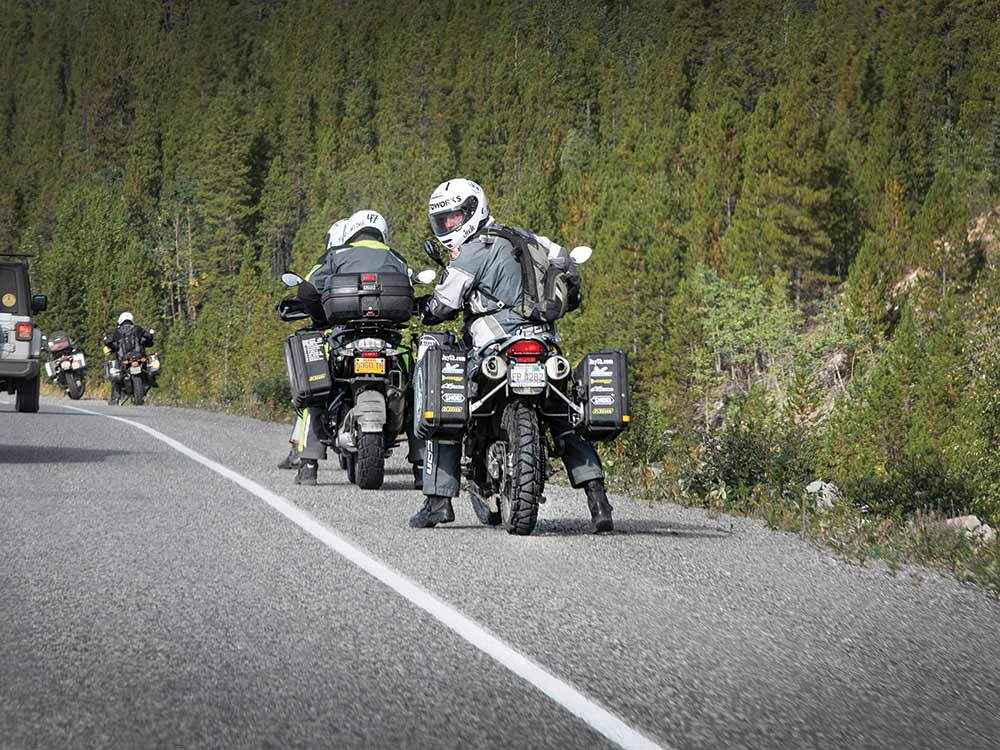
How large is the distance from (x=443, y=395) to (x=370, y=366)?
301cm

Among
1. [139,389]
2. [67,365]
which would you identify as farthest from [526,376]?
[67,365]

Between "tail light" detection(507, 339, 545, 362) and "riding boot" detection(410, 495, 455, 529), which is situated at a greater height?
"tail light" detection(507, 339, 545, 362)

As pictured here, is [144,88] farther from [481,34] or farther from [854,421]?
[854,421]

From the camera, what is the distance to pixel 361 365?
11117 millimetres

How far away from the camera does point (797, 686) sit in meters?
4.75

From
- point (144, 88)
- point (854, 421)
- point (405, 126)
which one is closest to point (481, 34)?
point (405, 126)

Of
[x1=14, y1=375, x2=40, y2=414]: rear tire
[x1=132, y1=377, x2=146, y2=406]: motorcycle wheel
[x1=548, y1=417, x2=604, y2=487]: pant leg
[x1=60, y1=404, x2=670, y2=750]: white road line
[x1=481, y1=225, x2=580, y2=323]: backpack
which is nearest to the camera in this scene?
[x1=60, y1=404, x2=670, y2=750]: white road line

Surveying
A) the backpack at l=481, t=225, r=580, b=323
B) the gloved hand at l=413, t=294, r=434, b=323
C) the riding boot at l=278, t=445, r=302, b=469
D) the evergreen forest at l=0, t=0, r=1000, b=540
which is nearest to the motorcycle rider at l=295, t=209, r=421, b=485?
the gloved hand at l=413, t=294, r=434, b=323

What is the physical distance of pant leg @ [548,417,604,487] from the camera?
8398mm

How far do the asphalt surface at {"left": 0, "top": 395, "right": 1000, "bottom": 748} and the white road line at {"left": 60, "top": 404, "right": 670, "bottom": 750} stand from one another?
4cm

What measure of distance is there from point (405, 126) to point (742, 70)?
29306 millimetres

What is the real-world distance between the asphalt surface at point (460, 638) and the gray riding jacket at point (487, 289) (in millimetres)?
1200

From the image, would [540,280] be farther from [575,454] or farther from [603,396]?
[575,454]

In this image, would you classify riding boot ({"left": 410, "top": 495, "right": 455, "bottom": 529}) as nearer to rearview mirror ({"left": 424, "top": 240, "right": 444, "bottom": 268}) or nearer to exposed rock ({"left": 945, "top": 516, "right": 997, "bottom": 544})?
rearview mirror ({"left": 424, "top": 240, "right": 444, "bottom": 268})
